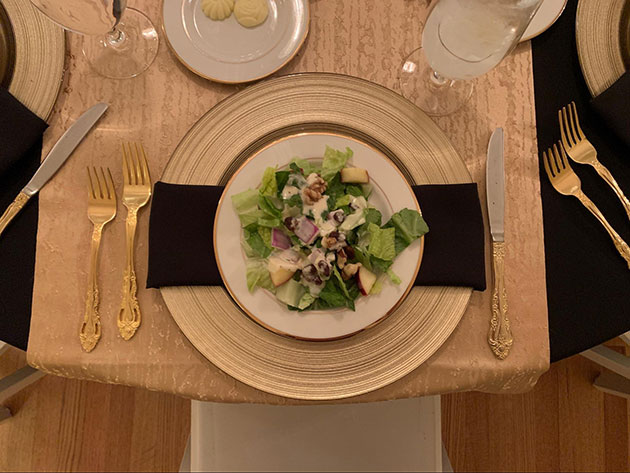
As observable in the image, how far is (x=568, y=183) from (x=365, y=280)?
31 cm

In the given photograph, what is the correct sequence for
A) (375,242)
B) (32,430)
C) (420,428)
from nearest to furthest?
(375,242) < (420,428) < (32,430)

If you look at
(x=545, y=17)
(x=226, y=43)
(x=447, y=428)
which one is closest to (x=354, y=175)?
(x=226, y=43)

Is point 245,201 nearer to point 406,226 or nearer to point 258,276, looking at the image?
point 258,276

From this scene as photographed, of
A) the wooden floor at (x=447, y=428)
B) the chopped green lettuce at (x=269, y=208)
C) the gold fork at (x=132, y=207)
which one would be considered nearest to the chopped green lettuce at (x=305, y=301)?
the chopped green lettuce at (x=269, y=208)

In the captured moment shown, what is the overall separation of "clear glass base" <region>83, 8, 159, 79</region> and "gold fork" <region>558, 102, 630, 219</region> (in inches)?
22.4

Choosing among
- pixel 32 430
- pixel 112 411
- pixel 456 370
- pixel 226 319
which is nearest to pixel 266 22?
pixel 226 319

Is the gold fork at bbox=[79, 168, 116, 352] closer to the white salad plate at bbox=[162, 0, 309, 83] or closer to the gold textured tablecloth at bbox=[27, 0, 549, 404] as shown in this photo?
the gold textured tablecloth at bbox=[27, 0, 549, 404]

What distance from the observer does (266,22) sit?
67cm

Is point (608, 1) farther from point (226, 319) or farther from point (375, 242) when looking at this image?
point (226, 319)

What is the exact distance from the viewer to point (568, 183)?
2.19 ft

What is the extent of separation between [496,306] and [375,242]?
19 centimetres

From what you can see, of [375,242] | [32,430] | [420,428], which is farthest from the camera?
[32,430]

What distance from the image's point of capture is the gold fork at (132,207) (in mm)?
632

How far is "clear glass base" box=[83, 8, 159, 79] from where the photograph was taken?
2.23 ft
